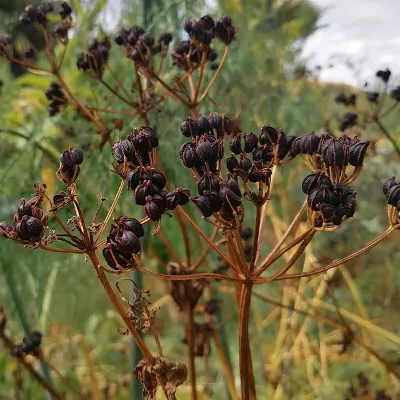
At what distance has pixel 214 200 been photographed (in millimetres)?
526

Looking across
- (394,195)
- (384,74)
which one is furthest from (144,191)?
(384,74)

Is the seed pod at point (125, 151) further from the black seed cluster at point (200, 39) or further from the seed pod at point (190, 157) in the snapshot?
the black seed cluster at point (200, 39)

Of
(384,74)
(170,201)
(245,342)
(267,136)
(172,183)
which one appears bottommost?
(245,342)

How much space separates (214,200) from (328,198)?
107 millimetres

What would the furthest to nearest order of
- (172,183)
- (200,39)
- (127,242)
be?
(172,183) < (200,39) < (127,242)

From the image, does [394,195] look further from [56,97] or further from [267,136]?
[56,97]

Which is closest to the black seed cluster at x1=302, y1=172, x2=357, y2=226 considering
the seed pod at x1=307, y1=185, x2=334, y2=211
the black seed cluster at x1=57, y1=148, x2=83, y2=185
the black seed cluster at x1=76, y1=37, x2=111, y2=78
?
the seed pod at x1=307, y1=185, x2=334, y2=211

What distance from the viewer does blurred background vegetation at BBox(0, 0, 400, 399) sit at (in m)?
1.05

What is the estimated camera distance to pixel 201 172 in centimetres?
57

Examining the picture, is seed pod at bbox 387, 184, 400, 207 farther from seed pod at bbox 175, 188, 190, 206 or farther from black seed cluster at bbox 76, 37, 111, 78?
black seed cluster at bbox 76, 37, 111, 78

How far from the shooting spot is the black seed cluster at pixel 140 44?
0.85 meters

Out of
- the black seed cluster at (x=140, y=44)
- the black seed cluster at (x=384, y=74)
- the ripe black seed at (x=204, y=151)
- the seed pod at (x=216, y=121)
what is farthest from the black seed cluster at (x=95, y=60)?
the black seed cluster at (x=384, y=74)

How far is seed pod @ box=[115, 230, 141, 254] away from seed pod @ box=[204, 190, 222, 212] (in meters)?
0.08

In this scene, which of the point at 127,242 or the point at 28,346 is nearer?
the point at 127,242
